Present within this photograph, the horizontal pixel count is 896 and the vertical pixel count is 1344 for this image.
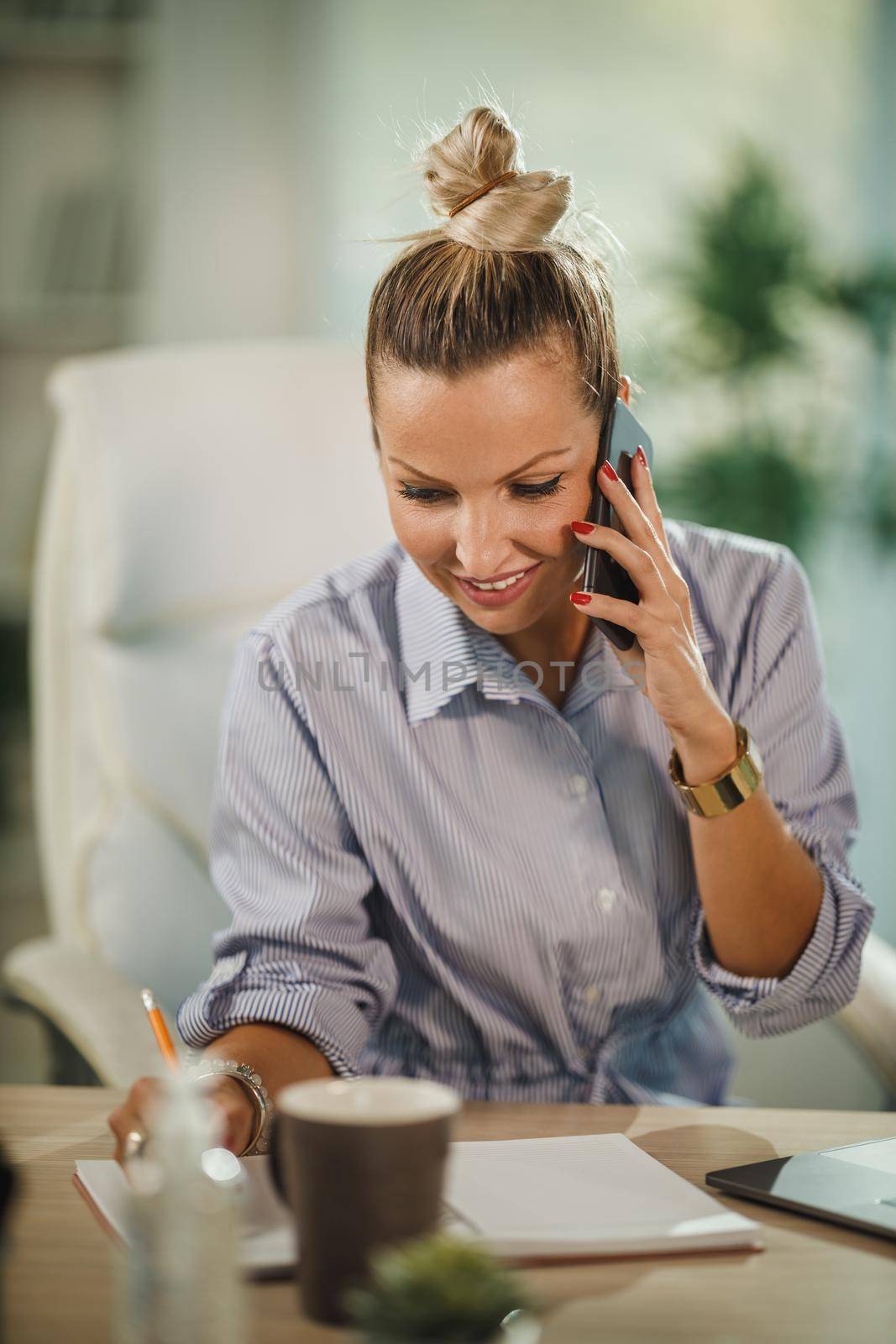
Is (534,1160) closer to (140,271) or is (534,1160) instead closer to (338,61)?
(140,271)

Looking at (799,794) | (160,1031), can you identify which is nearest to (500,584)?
(799,794)

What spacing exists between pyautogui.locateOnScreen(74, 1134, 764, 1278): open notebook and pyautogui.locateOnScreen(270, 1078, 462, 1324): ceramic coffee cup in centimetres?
4

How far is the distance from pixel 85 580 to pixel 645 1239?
938 mm

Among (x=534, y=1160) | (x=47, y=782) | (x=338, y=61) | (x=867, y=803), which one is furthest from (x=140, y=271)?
(x=534, y=1160)

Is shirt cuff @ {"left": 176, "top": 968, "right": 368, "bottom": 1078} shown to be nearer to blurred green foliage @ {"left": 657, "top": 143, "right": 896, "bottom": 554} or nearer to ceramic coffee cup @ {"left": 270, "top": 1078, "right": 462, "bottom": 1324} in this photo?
ceramic coffee cup @ {"left": 270, "top": 1078, "right": 462, "bottom": 1324}

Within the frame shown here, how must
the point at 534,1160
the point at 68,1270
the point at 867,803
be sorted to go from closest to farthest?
the point at 68,1270, the point at 534,1160, the point at 867,803

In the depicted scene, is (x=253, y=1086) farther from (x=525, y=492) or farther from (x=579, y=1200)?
(x=525, y=492)

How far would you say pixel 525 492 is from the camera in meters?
0.94

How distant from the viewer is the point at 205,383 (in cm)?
142

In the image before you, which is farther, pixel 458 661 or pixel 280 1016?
pixel 458 661

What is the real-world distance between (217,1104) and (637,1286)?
0.89 ft

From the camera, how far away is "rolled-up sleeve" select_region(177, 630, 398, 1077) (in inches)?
37.1

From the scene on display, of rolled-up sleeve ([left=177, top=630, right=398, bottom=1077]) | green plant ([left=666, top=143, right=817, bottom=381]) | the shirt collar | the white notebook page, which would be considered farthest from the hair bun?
green plant ([left=666, top=143, right=817, bottom=381])

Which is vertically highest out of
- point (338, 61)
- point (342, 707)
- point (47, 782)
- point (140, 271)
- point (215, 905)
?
point (338, 61)
